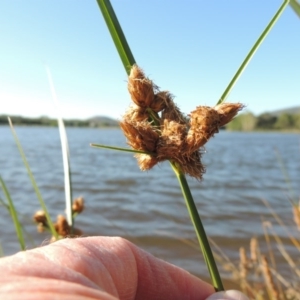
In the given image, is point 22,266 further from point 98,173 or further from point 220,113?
point 98,173

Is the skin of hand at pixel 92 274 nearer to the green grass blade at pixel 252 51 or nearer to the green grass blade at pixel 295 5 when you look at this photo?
the green grass blade at pixel 252 51

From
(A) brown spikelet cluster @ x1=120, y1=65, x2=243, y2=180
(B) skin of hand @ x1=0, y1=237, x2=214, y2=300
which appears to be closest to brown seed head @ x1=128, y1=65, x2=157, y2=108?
(A) brown spikelet cluster @ x1=120, y1=65, x2=243, y2=180

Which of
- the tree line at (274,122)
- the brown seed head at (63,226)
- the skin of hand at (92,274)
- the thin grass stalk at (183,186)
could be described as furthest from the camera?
the tree line at (274,122)

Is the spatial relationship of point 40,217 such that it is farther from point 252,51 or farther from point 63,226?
point 252,51

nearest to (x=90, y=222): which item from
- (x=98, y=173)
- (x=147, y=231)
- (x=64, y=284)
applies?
(x=147, y=231)

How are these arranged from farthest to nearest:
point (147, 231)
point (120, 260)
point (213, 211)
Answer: point (213, 211) < point (147, 231) < point (120, 260)

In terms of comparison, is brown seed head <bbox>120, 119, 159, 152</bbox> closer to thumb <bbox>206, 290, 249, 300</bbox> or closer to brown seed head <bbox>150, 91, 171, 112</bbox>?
brown seed head <bbox>150, 91, 171, 112</bbox>

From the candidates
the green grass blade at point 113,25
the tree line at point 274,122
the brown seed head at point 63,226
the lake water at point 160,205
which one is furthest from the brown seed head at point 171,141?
the tree line at point 274,122
